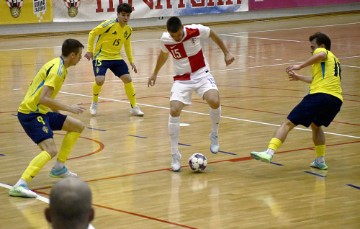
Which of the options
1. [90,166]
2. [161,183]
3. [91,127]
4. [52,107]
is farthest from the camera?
[91,127]

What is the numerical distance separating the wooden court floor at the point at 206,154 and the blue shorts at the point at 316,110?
0.63m

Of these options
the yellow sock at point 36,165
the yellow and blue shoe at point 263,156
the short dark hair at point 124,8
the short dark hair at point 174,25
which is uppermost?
the short dark hair at point 174,25

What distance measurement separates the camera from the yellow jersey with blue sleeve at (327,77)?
8.98 m

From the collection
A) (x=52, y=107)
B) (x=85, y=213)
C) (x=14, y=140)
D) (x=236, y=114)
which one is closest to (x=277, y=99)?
(x=236, y=114)

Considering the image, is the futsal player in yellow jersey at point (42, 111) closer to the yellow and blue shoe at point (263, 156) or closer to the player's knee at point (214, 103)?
the player's knee at point (214, 103)

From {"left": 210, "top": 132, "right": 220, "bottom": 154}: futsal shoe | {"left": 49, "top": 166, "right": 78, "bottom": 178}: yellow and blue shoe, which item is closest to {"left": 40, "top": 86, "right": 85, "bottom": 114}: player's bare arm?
{"left": 49, "top": 166, "right": 78, "bottom": 178}: yellow and blue shoe

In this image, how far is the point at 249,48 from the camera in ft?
75.7

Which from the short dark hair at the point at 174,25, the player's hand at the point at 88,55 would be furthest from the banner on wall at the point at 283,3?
the short dark hair at the point at 174,25

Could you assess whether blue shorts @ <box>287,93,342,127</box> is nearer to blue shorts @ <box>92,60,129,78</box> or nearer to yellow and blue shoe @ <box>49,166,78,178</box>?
yellow and blue shoe @ <box>49,166,78,178</box>

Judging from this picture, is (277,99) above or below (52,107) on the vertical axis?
below

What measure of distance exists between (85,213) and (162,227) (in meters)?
4.27

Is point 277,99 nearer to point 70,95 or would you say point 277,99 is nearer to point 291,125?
point 70,95

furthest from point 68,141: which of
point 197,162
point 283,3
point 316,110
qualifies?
point 283,3

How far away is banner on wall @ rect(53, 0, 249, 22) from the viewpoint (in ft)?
89.0
